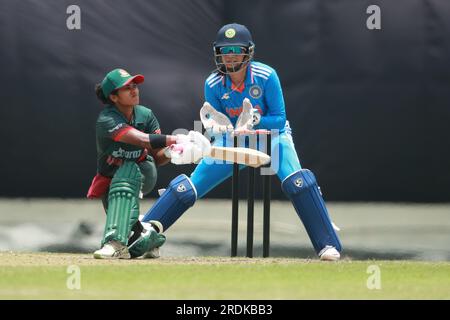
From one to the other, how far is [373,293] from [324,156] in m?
2.89

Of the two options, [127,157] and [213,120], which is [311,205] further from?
[127,157]

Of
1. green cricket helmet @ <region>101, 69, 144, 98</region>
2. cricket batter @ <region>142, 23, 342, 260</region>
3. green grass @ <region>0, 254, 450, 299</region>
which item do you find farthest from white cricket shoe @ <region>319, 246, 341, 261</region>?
green cricket helmet @ <region>101, 69, 144, 98</region>

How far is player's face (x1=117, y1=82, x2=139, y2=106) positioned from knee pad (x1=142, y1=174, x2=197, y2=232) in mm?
717

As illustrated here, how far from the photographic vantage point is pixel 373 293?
5.45m

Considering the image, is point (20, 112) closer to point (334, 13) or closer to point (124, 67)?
point (124, 67)

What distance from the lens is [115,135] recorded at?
6.61 meters

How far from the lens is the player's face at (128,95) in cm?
671

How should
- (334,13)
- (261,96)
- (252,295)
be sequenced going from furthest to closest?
(334,13), (261,96), (252,295)

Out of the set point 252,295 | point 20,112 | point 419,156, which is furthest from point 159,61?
point 252,295

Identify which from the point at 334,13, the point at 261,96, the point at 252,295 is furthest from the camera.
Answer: the point at 334,13

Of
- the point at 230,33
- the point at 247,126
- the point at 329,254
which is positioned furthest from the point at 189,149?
the point at 329,254

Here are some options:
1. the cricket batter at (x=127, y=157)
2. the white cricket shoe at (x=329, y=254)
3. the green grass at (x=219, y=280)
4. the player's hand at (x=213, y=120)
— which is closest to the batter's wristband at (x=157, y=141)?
the cricket batter at (x=127, y=157)

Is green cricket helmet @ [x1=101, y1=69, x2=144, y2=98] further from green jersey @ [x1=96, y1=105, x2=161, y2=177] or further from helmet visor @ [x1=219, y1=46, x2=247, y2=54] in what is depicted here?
helmet visor @ [x1=219, y1=46, x2=247, y2=54]

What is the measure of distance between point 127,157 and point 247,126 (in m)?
0.72
